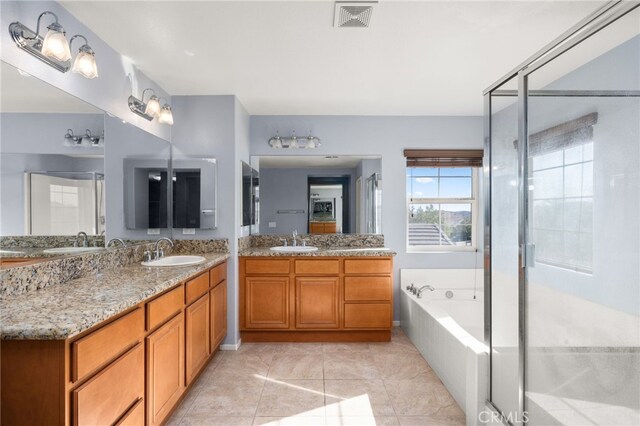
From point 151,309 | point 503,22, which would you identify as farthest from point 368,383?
point 503,22

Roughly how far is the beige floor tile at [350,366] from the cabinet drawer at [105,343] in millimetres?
1559

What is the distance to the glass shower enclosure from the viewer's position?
4.30 feet

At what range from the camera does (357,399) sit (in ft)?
7.52

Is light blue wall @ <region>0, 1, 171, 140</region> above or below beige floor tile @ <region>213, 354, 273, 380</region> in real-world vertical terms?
above

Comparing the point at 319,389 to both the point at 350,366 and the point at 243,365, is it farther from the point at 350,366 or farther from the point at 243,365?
the point at 243,365

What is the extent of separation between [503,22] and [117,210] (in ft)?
8.92

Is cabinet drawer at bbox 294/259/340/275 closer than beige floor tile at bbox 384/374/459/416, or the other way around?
beige floor tile at bbox 384/374/459/416

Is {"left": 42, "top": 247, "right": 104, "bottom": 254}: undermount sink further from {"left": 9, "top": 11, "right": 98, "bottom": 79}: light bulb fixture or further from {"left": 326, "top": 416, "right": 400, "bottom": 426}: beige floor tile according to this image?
{"left": 326, "top": 416, "right": 400, "bottom": 426}: beige floor tile

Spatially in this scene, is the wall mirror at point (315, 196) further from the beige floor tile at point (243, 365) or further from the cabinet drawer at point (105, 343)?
the cabinet drawer at point (105, 343)

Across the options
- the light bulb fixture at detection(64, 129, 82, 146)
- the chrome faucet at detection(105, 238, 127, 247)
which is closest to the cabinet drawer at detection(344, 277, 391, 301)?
the chrome faucet at detection(105, 238, 127, 247)

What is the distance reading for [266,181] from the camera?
12.5 ft

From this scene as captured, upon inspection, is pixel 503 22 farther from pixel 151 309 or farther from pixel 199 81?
pixel 151 309

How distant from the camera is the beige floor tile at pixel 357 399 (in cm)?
214

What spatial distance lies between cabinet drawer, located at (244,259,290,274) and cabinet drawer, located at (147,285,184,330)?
1.16 m
